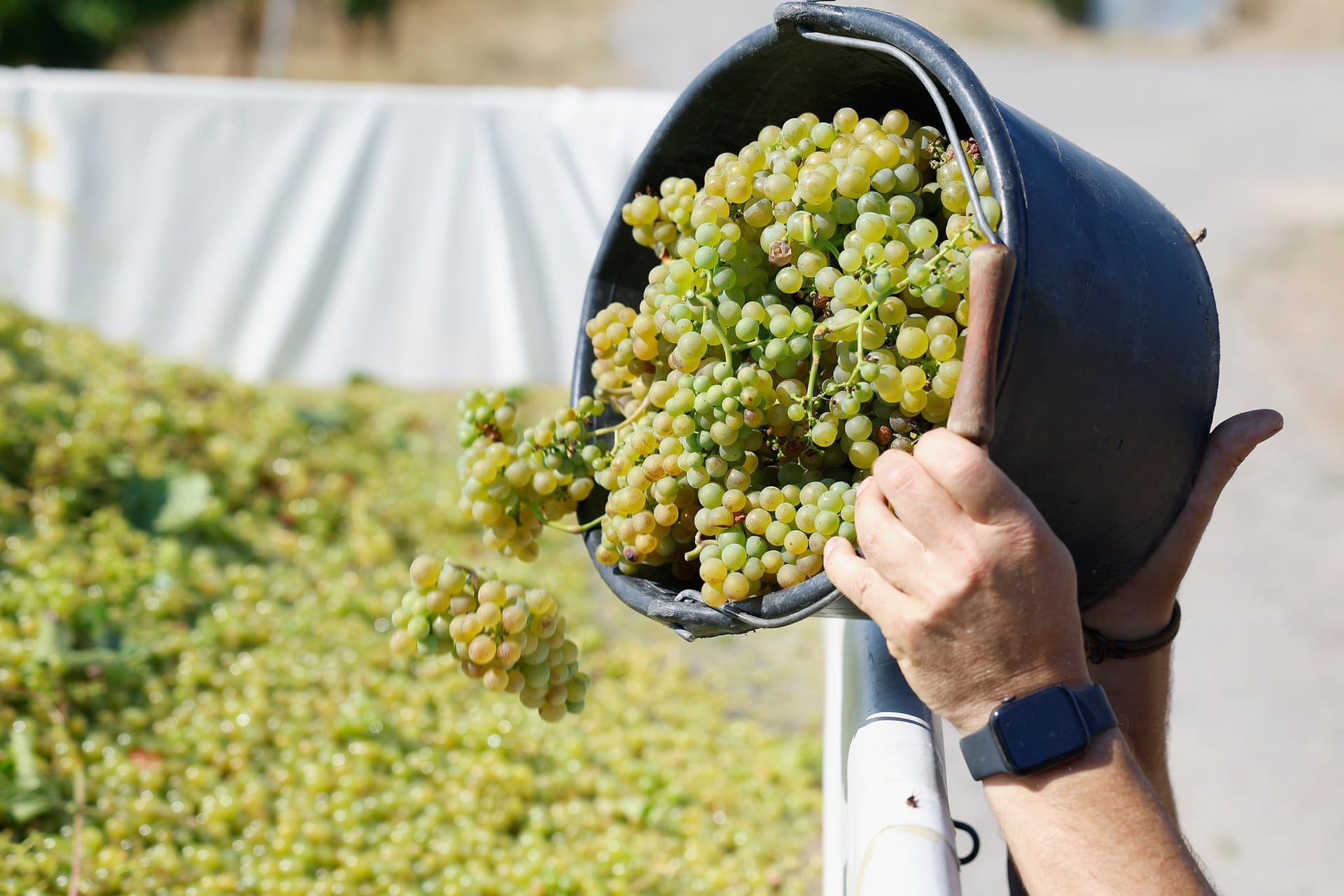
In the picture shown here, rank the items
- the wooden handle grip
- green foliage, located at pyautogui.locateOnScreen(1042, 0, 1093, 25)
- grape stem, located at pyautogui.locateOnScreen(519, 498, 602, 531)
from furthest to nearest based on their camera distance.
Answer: green foliage, located at pyautogui.locateOnScreen(1042, 0, 1093, 25) < grape stem, located at pyautogui.locateOnScreen(519, 498, 602, 531) < the wooden handle grip

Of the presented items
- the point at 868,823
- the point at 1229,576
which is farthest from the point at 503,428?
the point at 1229,576

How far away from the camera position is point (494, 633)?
4.12ft

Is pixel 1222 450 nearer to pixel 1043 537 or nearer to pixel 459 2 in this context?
pixel 1043 537

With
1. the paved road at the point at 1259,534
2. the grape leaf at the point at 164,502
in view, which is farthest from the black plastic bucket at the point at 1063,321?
the grape leaf at the point at 164,502

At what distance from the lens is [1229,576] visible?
165 inches

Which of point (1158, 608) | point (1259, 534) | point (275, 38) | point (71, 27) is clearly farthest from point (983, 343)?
point (71, 27)

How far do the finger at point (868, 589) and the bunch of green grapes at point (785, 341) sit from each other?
0.06 m

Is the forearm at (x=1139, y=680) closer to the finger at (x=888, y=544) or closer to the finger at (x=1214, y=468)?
the finger at (x=1214, y=468)

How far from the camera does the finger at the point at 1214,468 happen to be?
3.46 feet

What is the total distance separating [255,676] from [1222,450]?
8.09 ft

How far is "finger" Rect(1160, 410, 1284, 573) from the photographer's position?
106 cm

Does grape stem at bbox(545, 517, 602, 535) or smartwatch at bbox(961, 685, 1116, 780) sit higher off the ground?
smartwatch at bbox(961, 685, 1116, 780)

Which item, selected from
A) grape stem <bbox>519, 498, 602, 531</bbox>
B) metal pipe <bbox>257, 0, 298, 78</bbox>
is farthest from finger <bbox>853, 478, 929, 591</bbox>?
metal pipe <bbox>257, 0, 298, 78</bbox>

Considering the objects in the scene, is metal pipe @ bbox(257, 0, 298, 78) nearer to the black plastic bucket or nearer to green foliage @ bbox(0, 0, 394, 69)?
green foliage @ bbox(0, 0, 394, 69)
